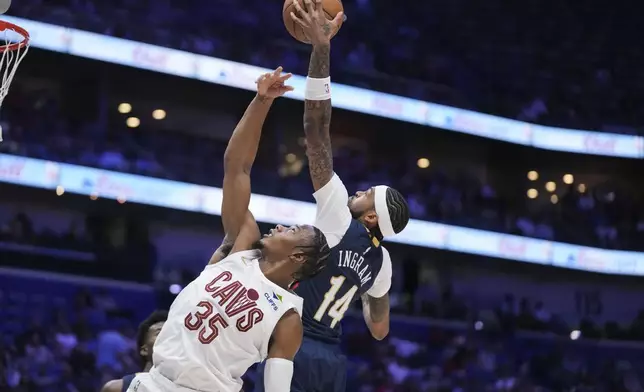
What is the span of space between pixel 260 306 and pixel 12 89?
42.9 ft

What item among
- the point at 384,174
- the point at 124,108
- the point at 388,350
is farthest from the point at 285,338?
the point at 124,108

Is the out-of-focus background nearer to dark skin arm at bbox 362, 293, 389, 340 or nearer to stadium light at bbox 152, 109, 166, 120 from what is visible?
stadium light at bbox 152, 109, 166, 120

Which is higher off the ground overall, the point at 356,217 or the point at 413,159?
the point at 413,159

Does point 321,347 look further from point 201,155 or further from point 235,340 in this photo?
point 201,155

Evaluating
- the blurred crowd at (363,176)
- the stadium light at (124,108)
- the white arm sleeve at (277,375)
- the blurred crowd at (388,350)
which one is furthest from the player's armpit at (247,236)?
the stadium light at (124,108)

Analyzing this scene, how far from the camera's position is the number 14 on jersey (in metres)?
4.91

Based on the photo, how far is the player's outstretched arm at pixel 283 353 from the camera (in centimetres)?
401

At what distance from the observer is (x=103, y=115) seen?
17.6 m

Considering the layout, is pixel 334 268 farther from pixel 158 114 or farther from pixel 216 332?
pixel 158 114

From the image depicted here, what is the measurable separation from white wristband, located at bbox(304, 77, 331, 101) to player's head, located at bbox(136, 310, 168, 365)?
5.01ft

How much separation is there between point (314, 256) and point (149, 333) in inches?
59.7

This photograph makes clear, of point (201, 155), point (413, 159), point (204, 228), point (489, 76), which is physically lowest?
point (204, 228)

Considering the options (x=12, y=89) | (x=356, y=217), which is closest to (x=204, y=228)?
(x=12, y=89)

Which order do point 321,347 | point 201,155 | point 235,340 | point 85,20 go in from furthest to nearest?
1. point 201,155
2. point 85,20
3. point 321,347
4. point 235,340
